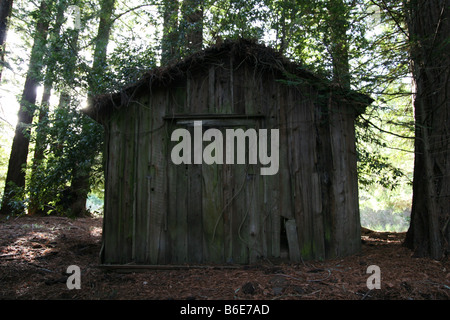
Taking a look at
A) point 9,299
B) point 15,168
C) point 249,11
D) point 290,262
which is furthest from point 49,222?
point 249,11

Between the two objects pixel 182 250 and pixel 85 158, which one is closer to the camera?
pixel 182 250

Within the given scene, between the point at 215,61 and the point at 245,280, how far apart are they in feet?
12.0

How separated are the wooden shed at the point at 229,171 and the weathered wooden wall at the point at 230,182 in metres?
0.02

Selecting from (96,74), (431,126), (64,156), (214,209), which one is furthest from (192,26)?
(431,126)

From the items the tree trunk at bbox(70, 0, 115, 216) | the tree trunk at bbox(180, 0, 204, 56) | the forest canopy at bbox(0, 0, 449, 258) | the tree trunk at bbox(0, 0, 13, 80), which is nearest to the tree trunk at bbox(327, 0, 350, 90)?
the forest canopy at bbox(0, 0, 449, 258)

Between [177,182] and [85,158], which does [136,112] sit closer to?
[177,182]

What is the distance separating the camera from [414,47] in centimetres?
474

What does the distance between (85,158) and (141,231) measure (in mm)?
2991

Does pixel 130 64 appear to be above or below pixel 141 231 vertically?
above

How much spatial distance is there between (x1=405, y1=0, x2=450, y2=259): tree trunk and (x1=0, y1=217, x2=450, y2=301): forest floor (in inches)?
→ 16.7

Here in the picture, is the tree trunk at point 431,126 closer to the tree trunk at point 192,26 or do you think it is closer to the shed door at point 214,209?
the shed door at point 214,209

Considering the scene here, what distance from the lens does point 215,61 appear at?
5172 mm

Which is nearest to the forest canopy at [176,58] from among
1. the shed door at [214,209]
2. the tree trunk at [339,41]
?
the tree trunk at [339,41]

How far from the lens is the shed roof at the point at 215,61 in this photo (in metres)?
4.94
